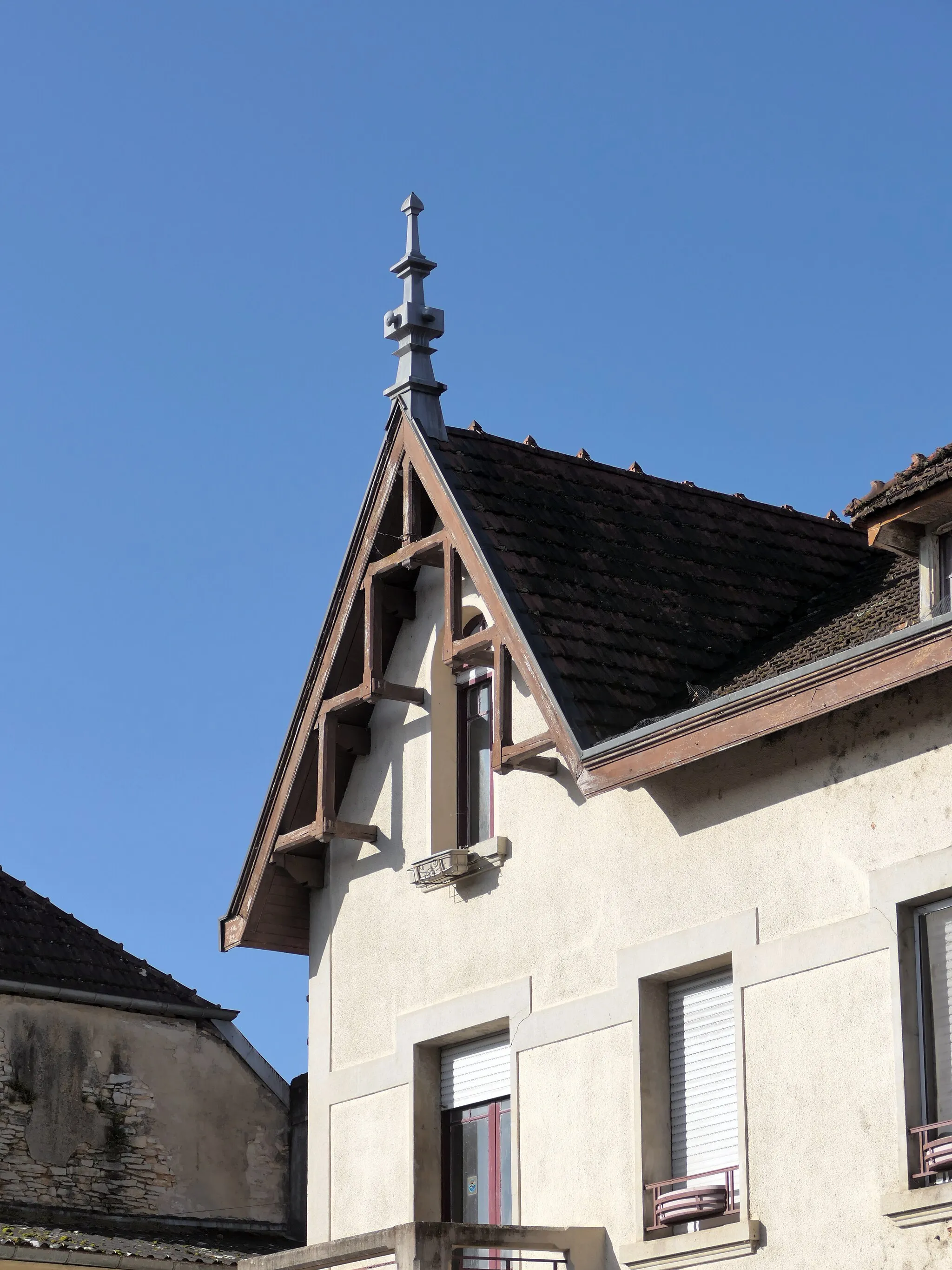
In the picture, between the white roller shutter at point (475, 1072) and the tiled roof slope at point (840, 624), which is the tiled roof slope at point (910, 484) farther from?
the white roller shutter at point (475, 1072)

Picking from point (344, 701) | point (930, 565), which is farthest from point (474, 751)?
point (930, 565)

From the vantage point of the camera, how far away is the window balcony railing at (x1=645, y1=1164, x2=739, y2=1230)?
15.4 metres

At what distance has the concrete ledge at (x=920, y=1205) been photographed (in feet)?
44.4

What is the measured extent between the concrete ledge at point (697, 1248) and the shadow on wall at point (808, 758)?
2.81 metres

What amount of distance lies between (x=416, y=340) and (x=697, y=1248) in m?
8.16

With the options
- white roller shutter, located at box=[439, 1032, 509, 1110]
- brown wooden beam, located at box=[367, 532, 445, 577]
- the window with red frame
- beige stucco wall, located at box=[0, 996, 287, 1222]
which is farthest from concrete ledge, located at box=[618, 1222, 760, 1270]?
beige stucco wall, located at box=[0, 996, 287, 1222]

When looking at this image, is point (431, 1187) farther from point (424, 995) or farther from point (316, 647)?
point (316, 647)

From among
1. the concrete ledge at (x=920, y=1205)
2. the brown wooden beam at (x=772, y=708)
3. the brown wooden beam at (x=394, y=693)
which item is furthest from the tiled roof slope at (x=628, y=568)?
the concrete ledge at (x=920, y=1205)

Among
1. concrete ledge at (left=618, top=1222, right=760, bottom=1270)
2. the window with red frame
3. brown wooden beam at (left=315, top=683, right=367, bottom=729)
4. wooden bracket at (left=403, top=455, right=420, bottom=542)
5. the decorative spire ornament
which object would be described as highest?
the decorative spire ornament

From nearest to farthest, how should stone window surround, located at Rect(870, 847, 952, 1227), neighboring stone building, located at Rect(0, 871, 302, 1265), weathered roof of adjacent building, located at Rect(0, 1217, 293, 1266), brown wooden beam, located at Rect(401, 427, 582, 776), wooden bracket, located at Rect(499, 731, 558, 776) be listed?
stone window surround, located at Rect(870, 847, 952, 1227) → brown wooden beam, located at Rect(401, 427, 582, 776) → wooden bracket, located at Rect(499, 731, 558, 776) → weathered roof of adjacent building, located at Rect(0, 1217, 293, 1266) → neighboring stone building, located at Rect(0, 871, 302, 1265)

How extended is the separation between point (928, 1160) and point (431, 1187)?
17.7 feet

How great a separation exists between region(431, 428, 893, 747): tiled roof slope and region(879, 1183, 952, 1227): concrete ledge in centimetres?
418

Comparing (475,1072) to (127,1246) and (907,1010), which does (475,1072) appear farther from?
(127,1246)

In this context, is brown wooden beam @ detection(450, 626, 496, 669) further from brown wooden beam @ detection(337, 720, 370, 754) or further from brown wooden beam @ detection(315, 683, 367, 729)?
brown wooden beam @ detection(337, 720, 370, 754)
